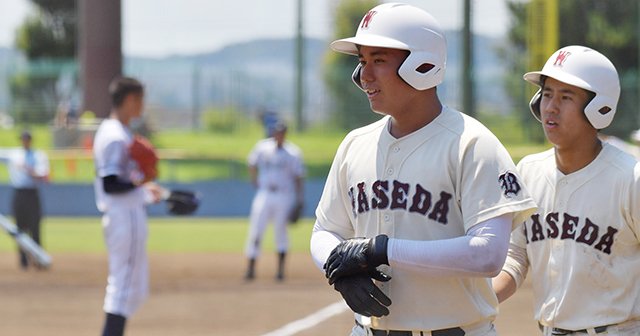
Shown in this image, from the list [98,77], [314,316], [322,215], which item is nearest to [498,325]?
[314,316]

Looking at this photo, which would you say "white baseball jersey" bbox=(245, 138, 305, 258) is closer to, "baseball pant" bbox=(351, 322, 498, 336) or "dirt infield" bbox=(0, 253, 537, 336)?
"dirt infield" bbox=(0, 253, 537, 336)

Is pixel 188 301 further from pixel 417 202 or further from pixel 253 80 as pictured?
pixel 253 80

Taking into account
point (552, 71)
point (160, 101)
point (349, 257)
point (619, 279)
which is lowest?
point (160, 101)

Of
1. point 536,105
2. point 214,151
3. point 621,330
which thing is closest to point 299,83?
point 214,151

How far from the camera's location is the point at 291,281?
15.5 metres

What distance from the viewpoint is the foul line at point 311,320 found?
10.8 meters

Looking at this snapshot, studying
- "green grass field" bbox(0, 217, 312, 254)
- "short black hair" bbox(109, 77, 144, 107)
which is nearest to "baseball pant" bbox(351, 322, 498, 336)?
"short black hair" bbox(109, 77, 144, 107)

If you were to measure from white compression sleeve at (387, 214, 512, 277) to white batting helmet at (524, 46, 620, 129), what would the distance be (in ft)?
3.70

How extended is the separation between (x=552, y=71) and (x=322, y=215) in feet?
3.85

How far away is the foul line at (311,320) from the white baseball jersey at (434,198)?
21.6 ft

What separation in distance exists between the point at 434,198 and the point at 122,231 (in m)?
5.00

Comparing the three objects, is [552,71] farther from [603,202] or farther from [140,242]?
[140,242]

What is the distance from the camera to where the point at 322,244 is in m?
4.30

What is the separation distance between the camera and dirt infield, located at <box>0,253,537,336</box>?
11209mm
